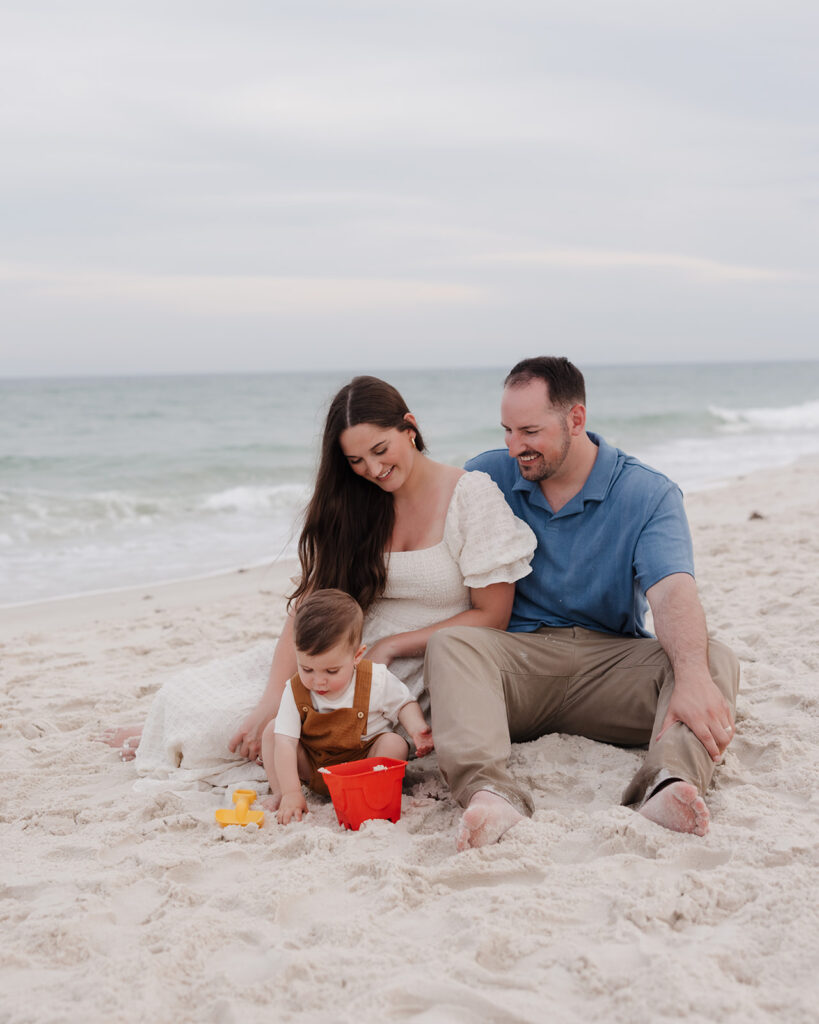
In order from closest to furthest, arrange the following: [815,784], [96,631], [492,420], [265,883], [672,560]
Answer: [265,883], [815,784], [672,560], [96,631], [492,420]

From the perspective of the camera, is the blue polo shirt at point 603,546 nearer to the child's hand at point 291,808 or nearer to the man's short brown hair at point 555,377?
the man's short brown hair at point 555,377

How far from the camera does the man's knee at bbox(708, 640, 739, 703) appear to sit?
2.89 metres

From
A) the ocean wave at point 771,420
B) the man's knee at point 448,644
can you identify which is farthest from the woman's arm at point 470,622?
the ocean wave at point 771,420

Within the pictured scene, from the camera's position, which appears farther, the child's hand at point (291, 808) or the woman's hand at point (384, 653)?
the woman's hand at point (384, 653)

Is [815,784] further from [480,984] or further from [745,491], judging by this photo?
[745,491]

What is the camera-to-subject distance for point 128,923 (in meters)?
2.24

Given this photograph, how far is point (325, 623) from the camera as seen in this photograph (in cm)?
282

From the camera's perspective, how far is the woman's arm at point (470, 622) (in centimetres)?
328

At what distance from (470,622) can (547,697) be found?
15.0 inches

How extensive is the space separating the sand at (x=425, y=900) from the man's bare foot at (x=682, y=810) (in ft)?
0.13

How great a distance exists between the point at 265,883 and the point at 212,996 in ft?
1.57

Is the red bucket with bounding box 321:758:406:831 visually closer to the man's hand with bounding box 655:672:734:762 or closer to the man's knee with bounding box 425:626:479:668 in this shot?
the man's knee with bounding box 425:626:479:668

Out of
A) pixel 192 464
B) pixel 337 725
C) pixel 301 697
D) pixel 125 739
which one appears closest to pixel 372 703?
pixel 337 725

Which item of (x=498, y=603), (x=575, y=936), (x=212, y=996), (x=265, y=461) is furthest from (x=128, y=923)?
(x=265, y=461)
